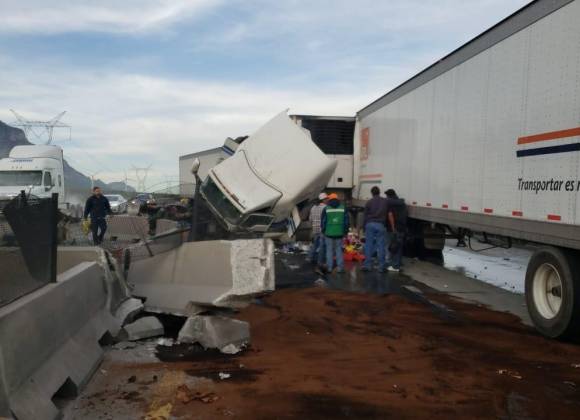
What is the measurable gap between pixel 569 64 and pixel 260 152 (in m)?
6.28

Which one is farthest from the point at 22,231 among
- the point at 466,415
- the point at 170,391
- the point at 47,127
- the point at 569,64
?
the point at 47,127

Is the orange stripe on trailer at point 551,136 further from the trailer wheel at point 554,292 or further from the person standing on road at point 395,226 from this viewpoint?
the person standing on road at point 395,226

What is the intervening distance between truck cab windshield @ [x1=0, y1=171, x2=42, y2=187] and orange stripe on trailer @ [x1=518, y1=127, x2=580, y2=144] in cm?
1984

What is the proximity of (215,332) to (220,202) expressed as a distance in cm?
550

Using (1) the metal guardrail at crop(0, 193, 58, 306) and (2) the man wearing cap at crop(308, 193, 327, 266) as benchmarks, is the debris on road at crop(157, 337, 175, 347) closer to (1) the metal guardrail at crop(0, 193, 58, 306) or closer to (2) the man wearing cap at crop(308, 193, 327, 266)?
(1) the metal guardrail at crop(0, 193, 58, 306)

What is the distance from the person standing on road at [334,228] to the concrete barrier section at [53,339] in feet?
20.2

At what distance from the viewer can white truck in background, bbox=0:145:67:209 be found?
72.9 feet

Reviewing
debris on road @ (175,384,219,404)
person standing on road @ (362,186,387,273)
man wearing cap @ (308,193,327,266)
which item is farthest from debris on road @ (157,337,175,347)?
person standing on road @ (362,186,387,273)

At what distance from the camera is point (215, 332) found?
20.0 feet

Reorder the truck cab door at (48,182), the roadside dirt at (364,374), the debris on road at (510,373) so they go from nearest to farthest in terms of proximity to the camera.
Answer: the roadside dirt at (364,374) < the debris on road at (510,373) < the truck cab door at (48,182)

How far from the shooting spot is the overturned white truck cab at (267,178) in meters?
11.0

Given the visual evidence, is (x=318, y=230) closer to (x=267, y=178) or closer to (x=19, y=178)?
(x=267, y=178)

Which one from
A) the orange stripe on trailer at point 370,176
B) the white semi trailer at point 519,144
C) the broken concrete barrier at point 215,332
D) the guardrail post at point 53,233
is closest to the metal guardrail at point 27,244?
the guardrail post at point 53,233

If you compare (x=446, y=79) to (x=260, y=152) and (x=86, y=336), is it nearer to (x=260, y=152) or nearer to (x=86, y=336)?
(x=260, y=152)
